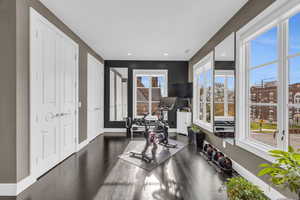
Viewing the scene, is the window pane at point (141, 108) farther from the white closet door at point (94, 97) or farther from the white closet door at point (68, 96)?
the white closet door at point (68, 96)

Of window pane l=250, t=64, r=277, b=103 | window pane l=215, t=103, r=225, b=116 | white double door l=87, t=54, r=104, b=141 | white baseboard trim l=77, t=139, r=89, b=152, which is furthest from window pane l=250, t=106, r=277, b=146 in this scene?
white double door l=87, t=54, r=104, b=141

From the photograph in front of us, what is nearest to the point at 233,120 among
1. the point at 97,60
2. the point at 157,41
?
the point at 157,41

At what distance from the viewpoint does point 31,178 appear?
255 cm

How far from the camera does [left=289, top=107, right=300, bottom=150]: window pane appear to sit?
6.36 feet

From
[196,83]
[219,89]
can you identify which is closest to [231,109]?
[219,89]

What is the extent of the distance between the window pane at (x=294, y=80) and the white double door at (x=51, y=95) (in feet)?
10.9

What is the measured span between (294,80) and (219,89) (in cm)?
180

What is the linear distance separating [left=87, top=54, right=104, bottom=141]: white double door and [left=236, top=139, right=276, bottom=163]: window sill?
3.85 meters

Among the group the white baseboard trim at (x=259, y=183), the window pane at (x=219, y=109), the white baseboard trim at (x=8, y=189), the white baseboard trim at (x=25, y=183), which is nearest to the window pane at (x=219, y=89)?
the window pane at (x=219, y=109)

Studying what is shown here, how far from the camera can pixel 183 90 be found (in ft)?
20.3

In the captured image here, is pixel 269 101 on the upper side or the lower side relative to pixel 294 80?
lower

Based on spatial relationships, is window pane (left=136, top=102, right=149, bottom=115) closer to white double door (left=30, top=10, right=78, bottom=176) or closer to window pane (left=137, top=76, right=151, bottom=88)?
window pane (left=137, top=76, right=151, bottom=88)

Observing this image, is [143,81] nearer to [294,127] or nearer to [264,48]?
[264,48]

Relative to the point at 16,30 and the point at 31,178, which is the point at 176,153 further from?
the point at 16,30
